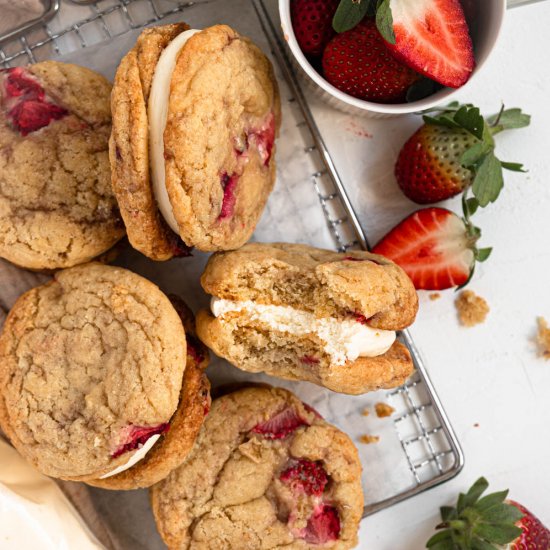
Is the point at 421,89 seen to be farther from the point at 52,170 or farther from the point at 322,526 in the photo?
the point at 322,526

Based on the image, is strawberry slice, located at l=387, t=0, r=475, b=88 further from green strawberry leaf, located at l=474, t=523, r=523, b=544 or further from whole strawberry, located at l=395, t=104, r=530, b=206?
green strawberry leaf, located at l=474, t=523, r=523, b=544

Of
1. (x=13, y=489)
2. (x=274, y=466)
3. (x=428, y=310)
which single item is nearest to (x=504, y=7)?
(x=428, y=310)

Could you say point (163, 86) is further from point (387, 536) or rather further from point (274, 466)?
point (387, 536)

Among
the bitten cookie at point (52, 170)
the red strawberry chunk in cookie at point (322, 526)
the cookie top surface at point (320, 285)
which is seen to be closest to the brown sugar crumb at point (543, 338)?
the cookie top surface at point (320, 285)

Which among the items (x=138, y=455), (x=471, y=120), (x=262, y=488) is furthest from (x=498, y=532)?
(x=471, y=120)

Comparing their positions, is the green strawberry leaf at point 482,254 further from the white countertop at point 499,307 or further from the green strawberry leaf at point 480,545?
the green strawberry leaf at point 480,545
